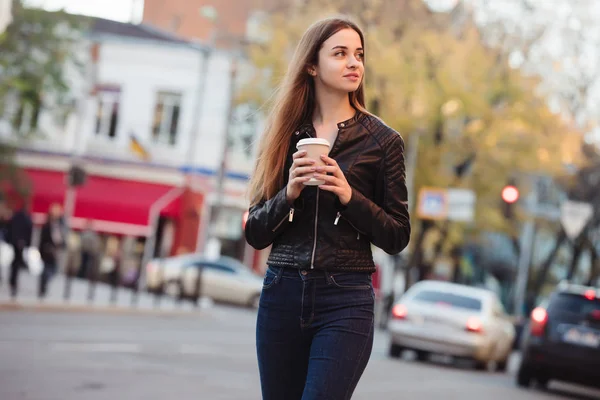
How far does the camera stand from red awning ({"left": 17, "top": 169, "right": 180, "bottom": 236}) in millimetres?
41125

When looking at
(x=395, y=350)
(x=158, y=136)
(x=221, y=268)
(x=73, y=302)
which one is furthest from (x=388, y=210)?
(x=158, y=136)

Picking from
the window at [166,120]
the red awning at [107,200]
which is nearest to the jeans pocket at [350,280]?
the red awning at [107,200]

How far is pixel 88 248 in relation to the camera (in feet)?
106

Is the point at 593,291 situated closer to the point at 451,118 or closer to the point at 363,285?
the point at 363,285

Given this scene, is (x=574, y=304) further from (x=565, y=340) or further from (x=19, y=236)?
(x=19, y=236)

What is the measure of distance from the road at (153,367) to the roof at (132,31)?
24.8 meters

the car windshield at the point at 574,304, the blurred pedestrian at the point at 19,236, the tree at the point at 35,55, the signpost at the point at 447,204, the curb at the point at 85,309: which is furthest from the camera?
the signpost at the point at 447,204

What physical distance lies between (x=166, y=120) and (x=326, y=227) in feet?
133

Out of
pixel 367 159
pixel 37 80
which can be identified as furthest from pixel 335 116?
pixel 37 80

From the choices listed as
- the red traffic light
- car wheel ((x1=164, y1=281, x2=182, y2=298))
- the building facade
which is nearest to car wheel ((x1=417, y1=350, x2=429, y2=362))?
the red traffic light

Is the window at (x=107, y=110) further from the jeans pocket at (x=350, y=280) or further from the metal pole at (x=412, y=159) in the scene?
the jeans pocket at (x=350, y=280)

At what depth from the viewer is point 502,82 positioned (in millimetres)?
36750

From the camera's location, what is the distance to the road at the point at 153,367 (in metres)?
10.5

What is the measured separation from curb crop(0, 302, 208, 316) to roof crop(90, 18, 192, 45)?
69.7ft
